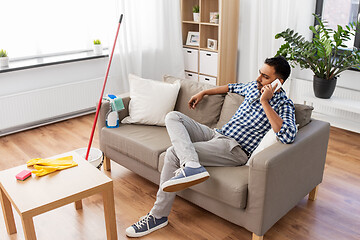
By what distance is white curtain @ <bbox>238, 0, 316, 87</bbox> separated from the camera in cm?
405

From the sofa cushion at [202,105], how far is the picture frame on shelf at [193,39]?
1990 mm

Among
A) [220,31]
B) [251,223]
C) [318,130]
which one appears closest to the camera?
[251,223]

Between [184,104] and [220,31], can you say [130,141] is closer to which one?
[184,104]

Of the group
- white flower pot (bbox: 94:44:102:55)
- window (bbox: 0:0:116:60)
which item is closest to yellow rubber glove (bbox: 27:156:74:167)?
window (bbox: 0:0:116:60)

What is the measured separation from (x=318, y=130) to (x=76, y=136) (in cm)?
237

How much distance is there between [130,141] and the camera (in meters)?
2.60

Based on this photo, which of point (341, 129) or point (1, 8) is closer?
point (1, 8)

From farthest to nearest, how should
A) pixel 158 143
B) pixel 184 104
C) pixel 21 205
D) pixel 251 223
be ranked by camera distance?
pixel 184 104, pixel 158 143, pixel 251 223, pixel 21 205

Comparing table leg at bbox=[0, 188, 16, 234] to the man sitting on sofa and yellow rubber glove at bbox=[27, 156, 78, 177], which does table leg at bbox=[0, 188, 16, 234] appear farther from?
the man sitting on sofa

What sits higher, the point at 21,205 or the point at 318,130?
the point at 318,130

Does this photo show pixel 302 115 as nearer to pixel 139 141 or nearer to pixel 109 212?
pixel 139 141

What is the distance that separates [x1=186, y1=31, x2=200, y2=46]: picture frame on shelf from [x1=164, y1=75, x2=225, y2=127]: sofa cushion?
199 cm

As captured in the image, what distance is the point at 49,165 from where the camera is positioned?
85.1 inches

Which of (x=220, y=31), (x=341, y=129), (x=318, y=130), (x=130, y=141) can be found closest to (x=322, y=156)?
(x=318, y=130)
